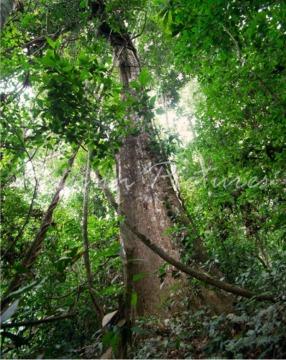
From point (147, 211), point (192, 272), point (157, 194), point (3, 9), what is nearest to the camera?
point (192, 272)

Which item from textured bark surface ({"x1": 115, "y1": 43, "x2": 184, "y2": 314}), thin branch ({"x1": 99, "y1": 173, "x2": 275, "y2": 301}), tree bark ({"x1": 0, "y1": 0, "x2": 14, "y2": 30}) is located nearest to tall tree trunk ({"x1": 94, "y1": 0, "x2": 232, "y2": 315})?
textured bark surface ({"x1": 115, "y1": 43, "x2": 184, "y2": 314})

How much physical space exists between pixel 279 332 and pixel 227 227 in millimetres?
3067

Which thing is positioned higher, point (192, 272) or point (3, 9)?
point (3, 9)

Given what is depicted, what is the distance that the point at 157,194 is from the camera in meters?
5.84

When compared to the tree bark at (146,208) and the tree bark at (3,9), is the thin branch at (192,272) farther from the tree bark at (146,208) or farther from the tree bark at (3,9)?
the tree bark at (3,9)

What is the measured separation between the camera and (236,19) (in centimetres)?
295

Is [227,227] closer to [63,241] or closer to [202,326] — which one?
[202,326]

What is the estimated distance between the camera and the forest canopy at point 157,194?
265 cm

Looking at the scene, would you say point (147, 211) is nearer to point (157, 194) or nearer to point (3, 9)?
point (157, 194)

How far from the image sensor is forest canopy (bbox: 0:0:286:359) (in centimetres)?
265

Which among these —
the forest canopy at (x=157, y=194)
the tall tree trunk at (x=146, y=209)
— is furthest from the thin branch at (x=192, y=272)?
the tall tree trunk at (x=146, y=209)

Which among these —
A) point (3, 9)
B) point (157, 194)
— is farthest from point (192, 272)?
point (157, 194)

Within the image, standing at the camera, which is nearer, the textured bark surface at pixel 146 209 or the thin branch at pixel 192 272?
the thin branch at pixel 192 272

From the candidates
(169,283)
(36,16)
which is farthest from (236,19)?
(36,16)
